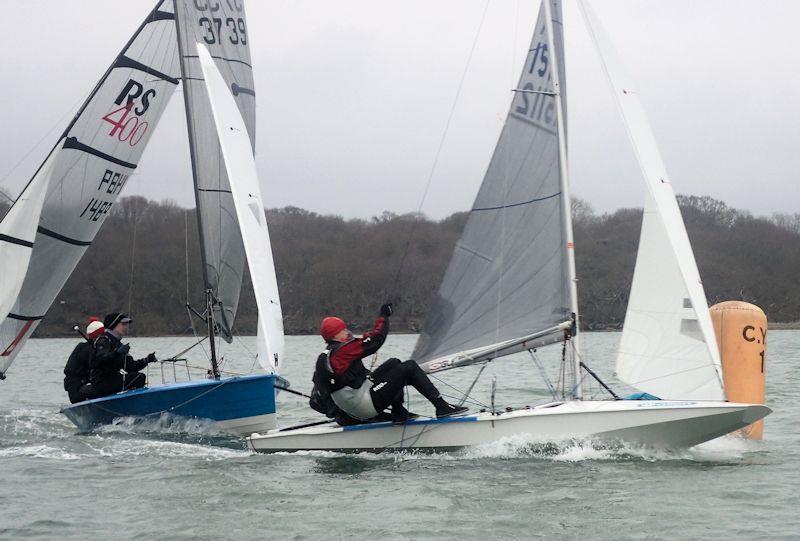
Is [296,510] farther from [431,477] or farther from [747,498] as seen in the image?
[747,498]

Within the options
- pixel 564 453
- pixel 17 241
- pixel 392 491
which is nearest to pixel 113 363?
pixel 17 241

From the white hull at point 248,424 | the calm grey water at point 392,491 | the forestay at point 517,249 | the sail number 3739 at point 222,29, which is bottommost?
the calm grey water at point 392,491

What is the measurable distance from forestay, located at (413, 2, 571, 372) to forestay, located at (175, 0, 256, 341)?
317 centimetres

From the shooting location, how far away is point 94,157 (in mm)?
11516

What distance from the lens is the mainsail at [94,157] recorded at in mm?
11352

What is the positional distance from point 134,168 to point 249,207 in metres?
2.48

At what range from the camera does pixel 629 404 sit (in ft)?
26.7

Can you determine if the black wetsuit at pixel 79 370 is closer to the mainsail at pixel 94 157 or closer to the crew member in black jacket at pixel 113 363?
the crew member in black jacket at pixel 113 363

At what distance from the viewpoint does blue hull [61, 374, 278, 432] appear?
393 inches

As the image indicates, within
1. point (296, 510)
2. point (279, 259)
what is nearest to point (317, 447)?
point (296, 510)

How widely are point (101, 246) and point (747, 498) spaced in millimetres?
44720

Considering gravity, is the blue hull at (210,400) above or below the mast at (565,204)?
below

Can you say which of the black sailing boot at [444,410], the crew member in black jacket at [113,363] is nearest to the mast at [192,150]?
the crew member in black jacket at [113,363]

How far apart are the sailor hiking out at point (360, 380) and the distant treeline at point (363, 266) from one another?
131 ft
